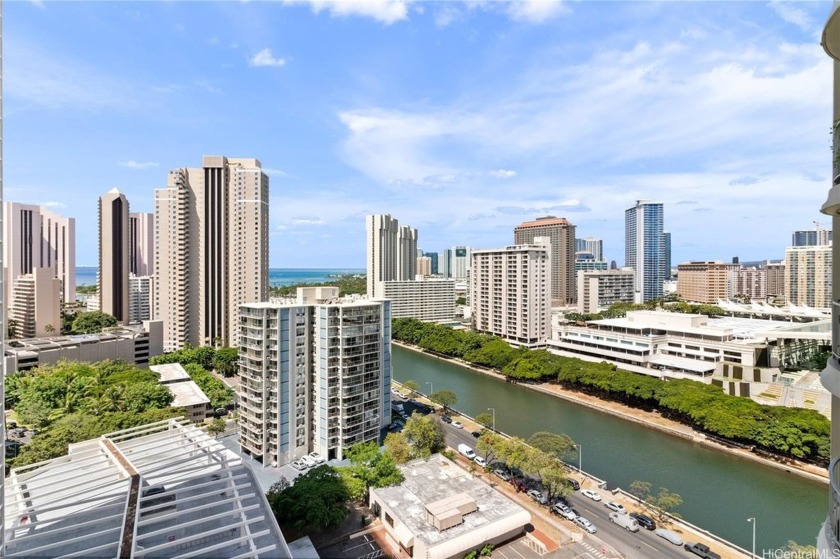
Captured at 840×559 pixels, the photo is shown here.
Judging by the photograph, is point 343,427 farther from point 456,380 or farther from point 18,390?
point 18,390

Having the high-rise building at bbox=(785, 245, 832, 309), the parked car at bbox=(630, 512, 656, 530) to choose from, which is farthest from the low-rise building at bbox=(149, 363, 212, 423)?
the high-rise building at bbox=(785, 245, 832, 309)

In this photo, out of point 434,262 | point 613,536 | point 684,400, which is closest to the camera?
point 613,536

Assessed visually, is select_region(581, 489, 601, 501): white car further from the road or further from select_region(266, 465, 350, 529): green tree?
select_region(266, 465, 350, 529): green tree

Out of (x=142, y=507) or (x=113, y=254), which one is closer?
(x=142, y=507)

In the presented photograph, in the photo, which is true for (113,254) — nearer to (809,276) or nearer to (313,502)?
(313,502)

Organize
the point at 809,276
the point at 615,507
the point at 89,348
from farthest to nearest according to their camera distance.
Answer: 1. the point at 809,276
2. the point at 89,348
3. the point at 615,507

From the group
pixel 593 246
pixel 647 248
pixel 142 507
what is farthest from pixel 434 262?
pixel 142 507
